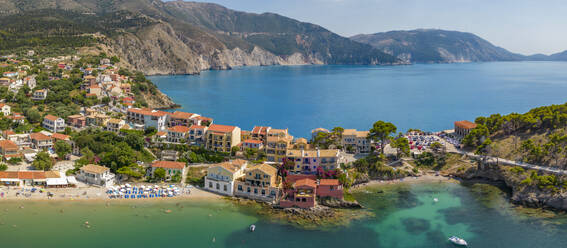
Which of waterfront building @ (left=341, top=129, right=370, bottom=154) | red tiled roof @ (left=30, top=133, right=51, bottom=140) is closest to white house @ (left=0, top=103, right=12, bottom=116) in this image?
red tiled roof @ (left=30, top=133, right=51, bottom=140)

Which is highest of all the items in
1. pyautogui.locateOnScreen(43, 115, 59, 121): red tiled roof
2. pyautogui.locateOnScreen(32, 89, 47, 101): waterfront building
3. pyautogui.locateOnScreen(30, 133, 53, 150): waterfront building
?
pyautogui.locateOnScreen(32, 89, 47, 101): waterfront building

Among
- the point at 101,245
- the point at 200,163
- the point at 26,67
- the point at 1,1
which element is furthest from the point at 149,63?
the point at 101,245

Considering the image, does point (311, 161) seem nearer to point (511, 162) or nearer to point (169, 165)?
point (169, 165)

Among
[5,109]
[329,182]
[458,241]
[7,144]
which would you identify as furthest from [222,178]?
[5,109]

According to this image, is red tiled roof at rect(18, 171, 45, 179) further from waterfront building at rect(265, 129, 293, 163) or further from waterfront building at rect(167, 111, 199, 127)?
waterfront building at rect(265, 129, 293, 163)

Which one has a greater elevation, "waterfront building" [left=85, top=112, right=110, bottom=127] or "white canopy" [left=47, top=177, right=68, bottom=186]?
"waterfront building" [left=85, top=112, right=110, bottom=127]
